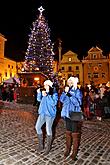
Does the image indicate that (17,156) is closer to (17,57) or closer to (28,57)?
(28,57)

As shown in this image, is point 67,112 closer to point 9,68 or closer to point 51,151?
point 51,151

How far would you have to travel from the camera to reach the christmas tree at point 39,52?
29719mm

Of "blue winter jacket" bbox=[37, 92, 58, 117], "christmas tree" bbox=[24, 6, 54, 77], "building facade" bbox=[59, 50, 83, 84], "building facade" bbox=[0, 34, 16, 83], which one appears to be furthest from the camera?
"building facade" bbox=[59, 50, 83, 84]

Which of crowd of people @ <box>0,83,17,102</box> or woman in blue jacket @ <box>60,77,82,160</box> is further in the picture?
crowd of people @ <box>0,83,17,102</box>

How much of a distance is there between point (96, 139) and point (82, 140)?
1.88 feet

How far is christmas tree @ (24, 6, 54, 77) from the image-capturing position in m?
29.7

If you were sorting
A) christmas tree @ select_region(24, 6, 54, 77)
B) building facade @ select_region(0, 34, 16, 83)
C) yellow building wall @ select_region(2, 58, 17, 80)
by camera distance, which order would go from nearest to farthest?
1. christmas tree @ select_region(24, 6, 54, 77)
2. building facade @ select_region(0, 34, 16, 83)
3. yellow building wall @ select_region(2, 58, 17, 80)

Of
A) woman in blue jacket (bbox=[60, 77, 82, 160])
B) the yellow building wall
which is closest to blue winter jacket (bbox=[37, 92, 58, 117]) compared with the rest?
woman in blue jacket (bbox=[60, 77, 82, 160])

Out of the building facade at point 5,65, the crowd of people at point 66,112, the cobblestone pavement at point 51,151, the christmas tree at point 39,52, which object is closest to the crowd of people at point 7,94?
the christmas tree at point 39,52

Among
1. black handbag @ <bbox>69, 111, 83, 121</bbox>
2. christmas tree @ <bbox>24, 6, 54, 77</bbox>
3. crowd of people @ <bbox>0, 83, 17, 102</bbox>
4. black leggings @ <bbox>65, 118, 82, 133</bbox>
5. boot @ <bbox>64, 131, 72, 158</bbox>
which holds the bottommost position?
boot @ <bbox>64, 131, 72, 158</bbox>

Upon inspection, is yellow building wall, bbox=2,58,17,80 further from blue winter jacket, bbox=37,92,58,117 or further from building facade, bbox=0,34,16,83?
blue winter jacket, bbox=37,92,58,117

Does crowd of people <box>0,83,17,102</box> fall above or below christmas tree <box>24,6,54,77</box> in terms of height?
below

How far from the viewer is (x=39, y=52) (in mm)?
30172

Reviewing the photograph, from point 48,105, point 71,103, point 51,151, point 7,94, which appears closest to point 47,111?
point 48,105
